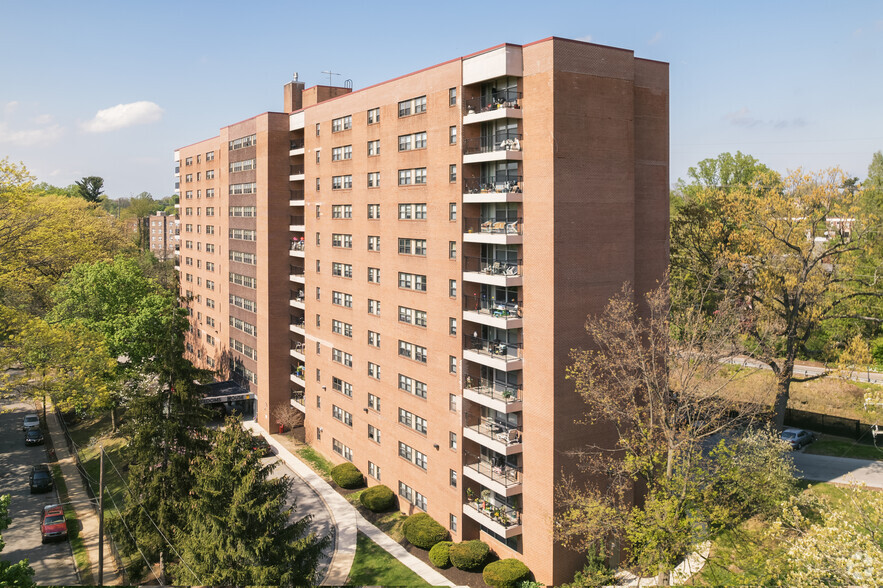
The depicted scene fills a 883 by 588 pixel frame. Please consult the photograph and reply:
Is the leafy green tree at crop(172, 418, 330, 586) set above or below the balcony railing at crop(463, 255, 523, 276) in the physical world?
below

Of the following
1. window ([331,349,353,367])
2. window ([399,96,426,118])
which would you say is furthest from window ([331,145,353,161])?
window ([331,349,353,367])

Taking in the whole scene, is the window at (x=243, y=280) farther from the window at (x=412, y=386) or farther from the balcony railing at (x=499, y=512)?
the balcony railing at (x=499, y=512)

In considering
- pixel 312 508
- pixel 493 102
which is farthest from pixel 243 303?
pixel 493 102

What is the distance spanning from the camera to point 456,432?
34656 mm

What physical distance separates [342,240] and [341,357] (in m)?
8.58

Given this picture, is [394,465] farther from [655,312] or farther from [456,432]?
[655,312]

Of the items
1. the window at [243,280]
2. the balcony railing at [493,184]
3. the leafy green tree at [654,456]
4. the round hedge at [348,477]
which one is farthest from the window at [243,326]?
the leafy green tree at [654,456]

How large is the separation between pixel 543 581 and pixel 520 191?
18.9 m

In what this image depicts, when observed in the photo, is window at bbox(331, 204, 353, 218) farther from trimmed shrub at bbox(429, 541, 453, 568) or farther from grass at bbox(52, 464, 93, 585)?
grass at bbox(52, 464, 93, 585)

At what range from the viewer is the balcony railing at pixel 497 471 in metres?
31.9

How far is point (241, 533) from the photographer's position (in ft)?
83.2

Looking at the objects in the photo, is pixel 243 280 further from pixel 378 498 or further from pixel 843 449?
pixel 843 449

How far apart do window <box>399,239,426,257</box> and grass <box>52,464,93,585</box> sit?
81.9ft

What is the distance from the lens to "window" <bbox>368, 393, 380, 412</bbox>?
4204cm
